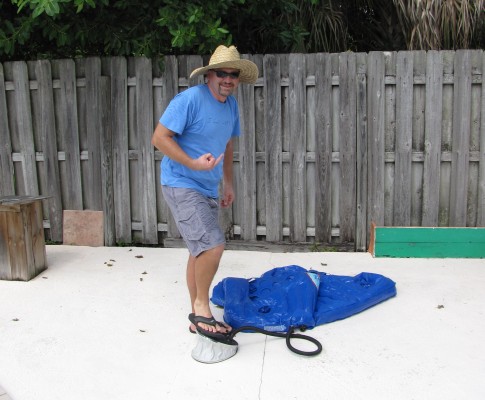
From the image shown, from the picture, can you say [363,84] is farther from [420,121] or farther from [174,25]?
[174,25]

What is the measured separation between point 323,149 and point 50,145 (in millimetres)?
2754

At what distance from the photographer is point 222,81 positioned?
3.72 metres

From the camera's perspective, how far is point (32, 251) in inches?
198

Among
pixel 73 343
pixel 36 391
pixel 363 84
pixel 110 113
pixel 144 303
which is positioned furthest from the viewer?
pixel 110 113

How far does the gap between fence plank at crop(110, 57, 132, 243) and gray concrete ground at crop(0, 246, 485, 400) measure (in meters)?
0.83

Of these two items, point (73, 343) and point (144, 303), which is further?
point (144, 303)

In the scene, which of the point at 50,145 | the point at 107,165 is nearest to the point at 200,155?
the point at 107,165

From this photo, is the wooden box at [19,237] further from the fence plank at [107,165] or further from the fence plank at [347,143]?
the fence plank at [347,143]

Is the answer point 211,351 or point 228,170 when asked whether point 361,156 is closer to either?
point 228,170

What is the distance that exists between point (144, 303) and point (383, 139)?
267 centimetres

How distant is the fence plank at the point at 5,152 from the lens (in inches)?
237

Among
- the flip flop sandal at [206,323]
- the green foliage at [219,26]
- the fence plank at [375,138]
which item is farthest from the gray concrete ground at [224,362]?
the green foliage at [219,26]

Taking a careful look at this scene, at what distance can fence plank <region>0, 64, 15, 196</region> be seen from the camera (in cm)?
602

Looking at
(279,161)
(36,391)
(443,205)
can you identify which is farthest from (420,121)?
(36,391)
